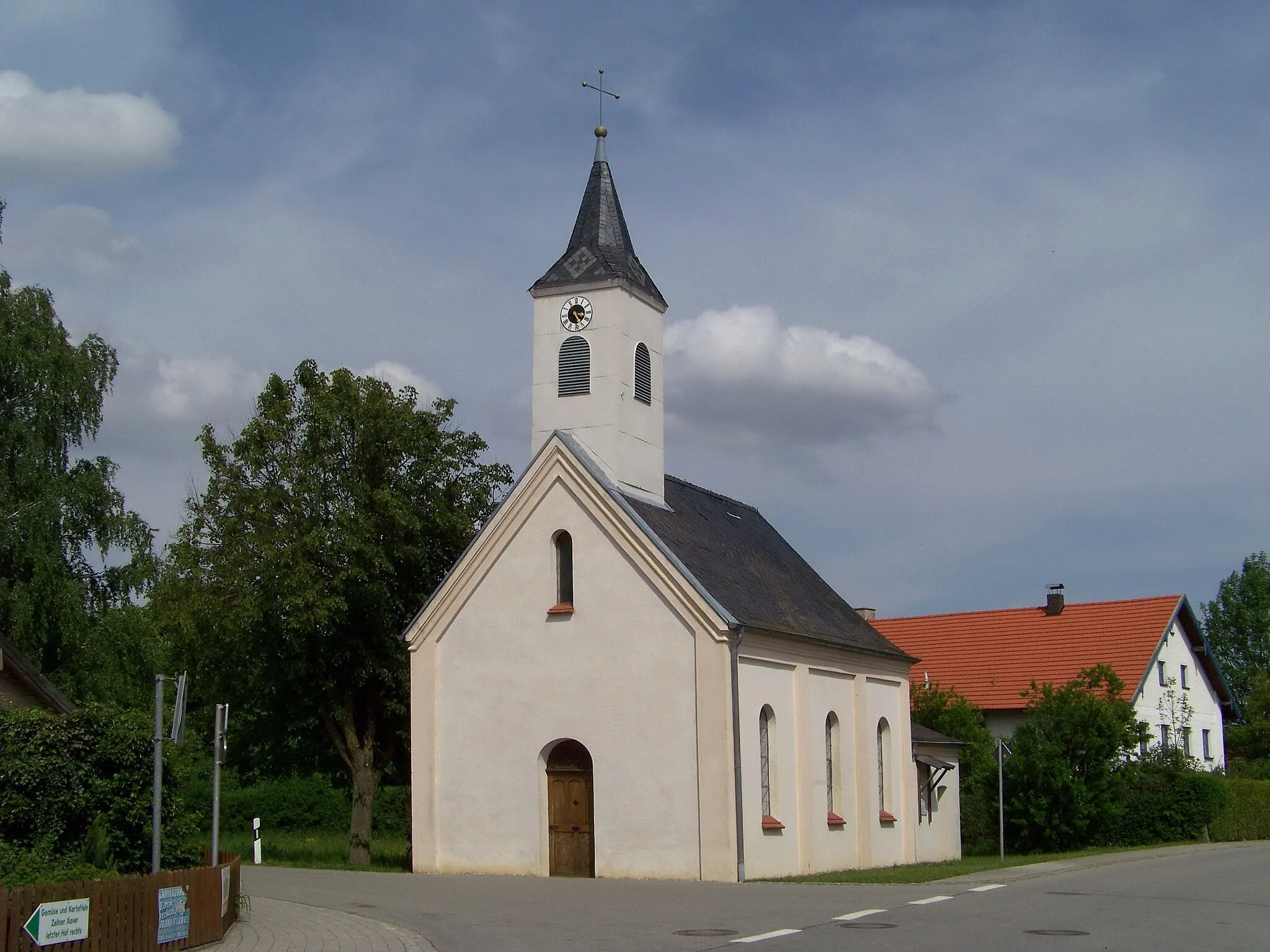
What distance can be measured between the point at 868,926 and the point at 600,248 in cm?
1701

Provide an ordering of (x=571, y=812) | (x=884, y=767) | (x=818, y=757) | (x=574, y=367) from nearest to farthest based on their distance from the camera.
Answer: (x=571, y=812)
(x=818, y=757)
(x=574, y=367)
(x=884, y=767)

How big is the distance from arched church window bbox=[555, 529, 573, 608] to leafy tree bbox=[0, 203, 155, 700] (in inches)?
488

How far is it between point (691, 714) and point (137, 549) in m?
16.5

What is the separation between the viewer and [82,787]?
59.4ft

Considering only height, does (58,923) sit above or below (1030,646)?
below

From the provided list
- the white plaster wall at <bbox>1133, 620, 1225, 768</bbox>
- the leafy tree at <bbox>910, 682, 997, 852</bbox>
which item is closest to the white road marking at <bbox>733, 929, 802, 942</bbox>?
the leafy tree at <bbox>910, 682, 997, 852</bbox>

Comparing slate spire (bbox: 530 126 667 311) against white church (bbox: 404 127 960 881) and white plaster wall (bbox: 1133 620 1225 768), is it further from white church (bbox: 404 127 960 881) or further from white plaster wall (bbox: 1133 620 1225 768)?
white plaster wall (bbox: 1133 620 1225 768)

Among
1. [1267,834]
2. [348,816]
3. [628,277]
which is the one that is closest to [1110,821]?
[1267,834]

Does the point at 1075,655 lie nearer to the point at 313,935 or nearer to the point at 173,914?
the point at 313,935

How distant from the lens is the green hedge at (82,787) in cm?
1775

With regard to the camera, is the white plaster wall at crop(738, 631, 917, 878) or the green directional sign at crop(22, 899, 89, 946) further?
the white plaster wall at crop(738, 631, 917, 878)

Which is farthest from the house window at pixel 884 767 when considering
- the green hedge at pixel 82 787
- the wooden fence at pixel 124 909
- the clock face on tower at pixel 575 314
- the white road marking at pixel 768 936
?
the wooden fence at pixel 124 909

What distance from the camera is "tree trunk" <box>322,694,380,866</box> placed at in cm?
3309

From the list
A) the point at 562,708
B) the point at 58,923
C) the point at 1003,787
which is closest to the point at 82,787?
the point at 58,923
